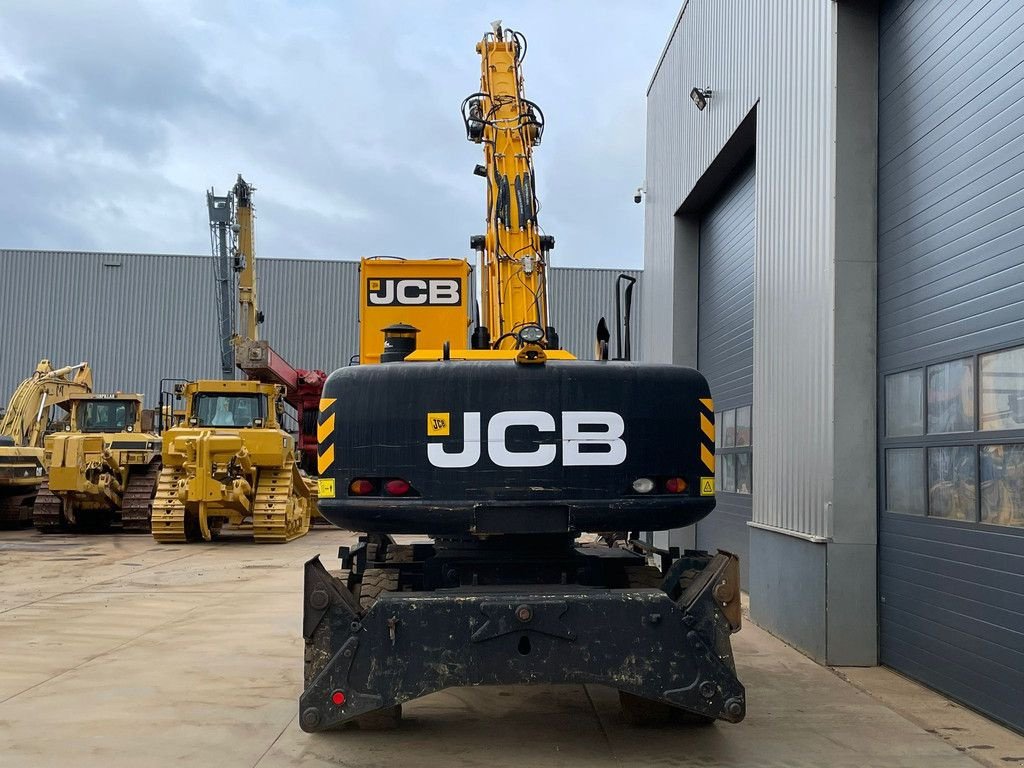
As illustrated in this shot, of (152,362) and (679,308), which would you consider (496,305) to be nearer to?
(679,308)

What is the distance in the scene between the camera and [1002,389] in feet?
19.8

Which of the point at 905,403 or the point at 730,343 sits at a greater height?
the point at 730,343

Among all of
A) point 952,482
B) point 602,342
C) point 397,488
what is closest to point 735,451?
point 952,482

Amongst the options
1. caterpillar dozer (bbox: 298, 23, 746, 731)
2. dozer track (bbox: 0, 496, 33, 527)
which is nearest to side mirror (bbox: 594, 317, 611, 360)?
caterpillar dozer (bbox: 298, 23, 746, 731)

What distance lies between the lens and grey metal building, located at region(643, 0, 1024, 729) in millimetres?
6180

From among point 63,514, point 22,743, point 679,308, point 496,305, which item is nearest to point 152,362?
point 63,514

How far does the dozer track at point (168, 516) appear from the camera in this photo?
60.0 feet

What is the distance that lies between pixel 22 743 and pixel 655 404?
399 cm

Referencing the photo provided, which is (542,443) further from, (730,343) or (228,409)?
(228,409)

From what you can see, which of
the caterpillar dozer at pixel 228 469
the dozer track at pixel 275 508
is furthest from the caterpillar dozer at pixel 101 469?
the dozer track at pixel 275 508

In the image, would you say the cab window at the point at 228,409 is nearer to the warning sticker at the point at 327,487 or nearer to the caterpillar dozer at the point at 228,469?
the caterpillar dozer at the point at 228,469

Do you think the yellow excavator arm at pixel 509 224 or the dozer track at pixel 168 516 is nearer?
the yellow excavator arm at pixel 509 224

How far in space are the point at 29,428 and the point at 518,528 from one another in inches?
815

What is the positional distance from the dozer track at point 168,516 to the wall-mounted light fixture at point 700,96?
11.5m
